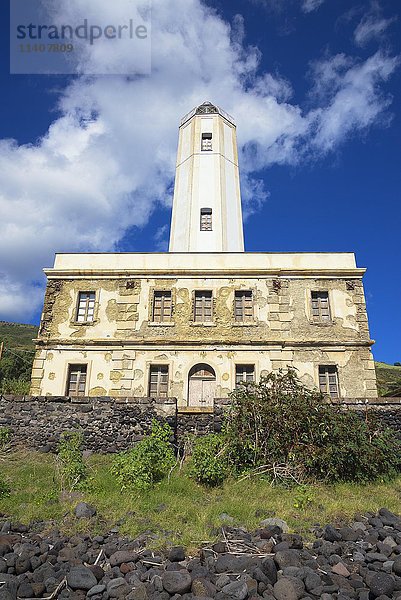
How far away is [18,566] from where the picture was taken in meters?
5.01

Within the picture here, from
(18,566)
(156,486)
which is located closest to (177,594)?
(18,566)

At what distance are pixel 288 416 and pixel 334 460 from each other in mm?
1183

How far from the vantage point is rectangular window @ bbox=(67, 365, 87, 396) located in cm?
1488

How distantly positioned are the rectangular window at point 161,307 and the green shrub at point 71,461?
20.9 feet

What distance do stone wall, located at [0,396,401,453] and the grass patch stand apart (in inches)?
57.1

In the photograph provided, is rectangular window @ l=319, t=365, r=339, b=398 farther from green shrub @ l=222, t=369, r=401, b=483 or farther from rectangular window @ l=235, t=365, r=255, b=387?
green shrub @ l=222, t=369, r=401, b=483

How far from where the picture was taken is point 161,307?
52.2 feet

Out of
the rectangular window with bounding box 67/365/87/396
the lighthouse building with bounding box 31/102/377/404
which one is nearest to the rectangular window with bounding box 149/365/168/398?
the lighthouse building with bounding box 31/102/377/404

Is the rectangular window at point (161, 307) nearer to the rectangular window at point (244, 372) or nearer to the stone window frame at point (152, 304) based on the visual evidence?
the stone window frame at point (152, 304)

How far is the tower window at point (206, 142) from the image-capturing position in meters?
21.9

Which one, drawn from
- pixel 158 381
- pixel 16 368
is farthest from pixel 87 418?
pixel 16 368

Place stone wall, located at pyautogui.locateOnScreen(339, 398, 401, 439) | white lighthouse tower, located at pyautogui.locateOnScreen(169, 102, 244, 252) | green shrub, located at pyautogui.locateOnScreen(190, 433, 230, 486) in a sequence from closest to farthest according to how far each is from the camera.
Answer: green shrub, located at pyautogui.locateOnScreen(190, 433, 230, 486) < stone wall, located at pyautogui.locateOnScreen(339, 398, 401, 439) < white lighthouse tower, located at pyautogui.locateOnScreen(169, 102, 244, 252)

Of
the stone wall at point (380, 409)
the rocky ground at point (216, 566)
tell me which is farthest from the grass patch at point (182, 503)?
the stone wall at point (380, 409)

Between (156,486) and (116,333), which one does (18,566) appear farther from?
(116,333)
